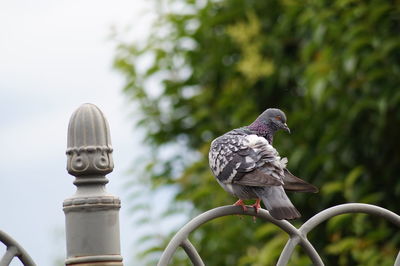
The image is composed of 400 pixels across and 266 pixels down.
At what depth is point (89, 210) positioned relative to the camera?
256 cm

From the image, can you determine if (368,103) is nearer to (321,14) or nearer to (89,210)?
(321,14)

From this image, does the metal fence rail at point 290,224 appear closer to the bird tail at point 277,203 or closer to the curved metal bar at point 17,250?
the bird tail at point 277,203

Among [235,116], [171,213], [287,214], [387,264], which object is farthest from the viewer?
[171,213]

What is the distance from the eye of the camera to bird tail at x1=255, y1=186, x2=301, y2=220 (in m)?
2.88

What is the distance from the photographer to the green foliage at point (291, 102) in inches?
210

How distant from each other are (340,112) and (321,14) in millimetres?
629

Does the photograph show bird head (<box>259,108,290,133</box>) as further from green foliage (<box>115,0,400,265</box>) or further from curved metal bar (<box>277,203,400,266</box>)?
green foliage (<box>115,0,400,265</box>)

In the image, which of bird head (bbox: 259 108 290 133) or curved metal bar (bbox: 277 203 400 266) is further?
bird head (bbox: 259 108 290 133)

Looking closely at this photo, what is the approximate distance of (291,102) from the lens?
6254 mm

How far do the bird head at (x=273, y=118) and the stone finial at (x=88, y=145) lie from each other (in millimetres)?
1138

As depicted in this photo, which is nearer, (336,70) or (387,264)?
(387,264)

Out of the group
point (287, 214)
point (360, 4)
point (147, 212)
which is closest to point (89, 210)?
point (287, 214)

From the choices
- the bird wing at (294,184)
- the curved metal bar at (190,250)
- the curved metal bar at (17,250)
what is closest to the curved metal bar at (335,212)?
the bird wing at (294,184)

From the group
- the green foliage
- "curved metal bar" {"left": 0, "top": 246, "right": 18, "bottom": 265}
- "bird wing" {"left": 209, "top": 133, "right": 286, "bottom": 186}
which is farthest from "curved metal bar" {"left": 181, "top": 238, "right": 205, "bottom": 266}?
the green foliage
